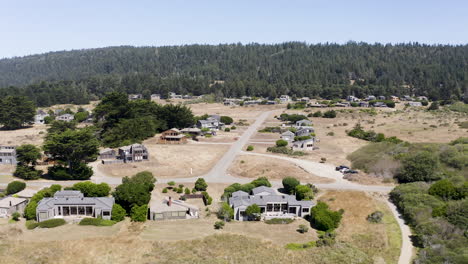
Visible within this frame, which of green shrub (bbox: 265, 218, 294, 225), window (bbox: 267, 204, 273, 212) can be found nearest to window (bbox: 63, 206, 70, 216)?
green shrub (bbox: 265, 218, 294, 225)

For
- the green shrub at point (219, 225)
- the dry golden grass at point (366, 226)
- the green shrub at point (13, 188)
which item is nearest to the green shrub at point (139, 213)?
the green shrub at point (219, 225)

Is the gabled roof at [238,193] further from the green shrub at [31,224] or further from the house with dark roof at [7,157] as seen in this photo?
the house with dark roof at [7,157]

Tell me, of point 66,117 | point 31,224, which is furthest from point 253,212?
point 66,117

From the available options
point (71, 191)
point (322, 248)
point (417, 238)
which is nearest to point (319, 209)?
point (322, 248)

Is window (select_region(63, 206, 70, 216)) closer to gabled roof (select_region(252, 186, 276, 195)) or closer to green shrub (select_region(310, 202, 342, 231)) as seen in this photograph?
gabled roof (select_region(252, 186, 276, 195))

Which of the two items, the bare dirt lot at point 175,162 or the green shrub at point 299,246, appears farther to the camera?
the bare dirt lot at point 175,162

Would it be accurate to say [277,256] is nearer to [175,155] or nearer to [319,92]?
[175,155]
